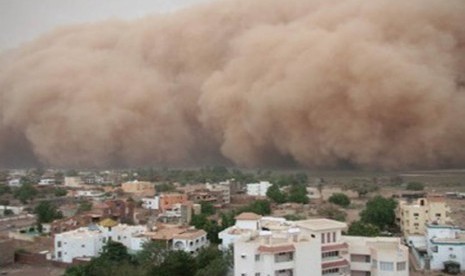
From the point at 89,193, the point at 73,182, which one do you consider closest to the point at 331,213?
the point at 89,193

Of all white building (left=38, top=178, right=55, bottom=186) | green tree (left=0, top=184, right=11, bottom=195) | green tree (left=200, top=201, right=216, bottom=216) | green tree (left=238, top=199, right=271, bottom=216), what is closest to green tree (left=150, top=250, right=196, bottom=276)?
green tree (left=238, top=199, right=271, bottom=216)

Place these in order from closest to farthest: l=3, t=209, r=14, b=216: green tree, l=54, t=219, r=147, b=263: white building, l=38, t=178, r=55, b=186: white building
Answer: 1. l=54, t=219, r=147, b=263: white building
2. l=3, t=209, r=14, b=216: green tree
3. l=38, t=178, r=55, b=186: white building

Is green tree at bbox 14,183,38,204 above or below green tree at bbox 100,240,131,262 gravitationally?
above

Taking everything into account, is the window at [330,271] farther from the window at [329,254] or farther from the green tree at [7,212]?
the green tree at [7,212]

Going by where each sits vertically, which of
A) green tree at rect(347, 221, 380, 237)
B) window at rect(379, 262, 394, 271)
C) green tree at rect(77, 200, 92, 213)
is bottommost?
window at rect(379, 262, 394, 271)

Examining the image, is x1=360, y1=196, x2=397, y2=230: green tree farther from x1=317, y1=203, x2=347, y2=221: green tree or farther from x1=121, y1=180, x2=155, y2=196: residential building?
x1=121, y1=180, x2=155, y2=196: residential building

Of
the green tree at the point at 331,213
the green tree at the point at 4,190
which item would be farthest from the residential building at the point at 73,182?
the green tree at the point at 331,213

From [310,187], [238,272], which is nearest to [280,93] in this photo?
[310,187]
